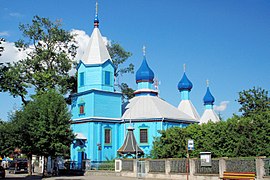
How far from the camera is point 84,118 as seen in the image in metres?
37.6

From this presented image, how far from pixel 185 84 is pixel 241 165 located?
3001cm

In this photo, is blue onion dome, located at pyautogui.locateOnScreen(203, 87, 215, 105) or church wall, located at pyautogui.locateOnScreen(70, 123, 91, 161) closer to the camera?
church wall, located at pyautogui.locateOnScreen(70, 123, 91, 161)

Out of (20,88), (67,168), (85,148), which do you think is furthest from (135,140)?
(20,88)

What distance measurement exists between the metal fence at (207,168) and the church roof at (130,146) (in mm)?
10603

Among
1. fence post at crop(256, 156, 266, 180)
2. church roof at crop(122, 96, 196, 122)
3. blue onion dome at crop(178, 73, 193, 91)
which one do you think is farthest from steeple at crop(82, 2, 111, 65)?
fence post at crop(256, 156, 266, 180)

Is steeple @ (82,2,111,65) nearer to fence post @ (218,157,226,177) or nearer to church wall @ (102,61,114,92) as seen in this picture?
church wall @ (102,61,114,92)

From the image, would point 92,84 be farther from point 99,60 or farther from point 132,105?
point 132,105

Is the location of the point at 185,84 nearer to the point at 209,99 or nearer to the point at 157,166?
the point at 209,99

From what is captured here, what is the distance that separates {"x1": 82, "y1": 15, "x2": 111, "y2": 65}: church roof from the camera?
128 feet

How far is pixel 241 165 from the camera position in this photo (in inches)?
894

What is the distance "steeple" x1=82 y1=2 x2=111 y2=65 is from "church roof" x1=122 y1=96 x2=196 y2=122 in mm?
6251

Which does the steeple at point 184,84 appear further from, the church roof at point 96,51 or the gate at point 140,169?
the gate at point 140,169

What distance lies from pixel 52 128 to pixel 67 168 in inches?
299

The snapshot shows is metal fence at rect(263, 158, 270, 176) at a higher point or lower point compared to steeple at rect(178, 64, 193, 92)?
lower
